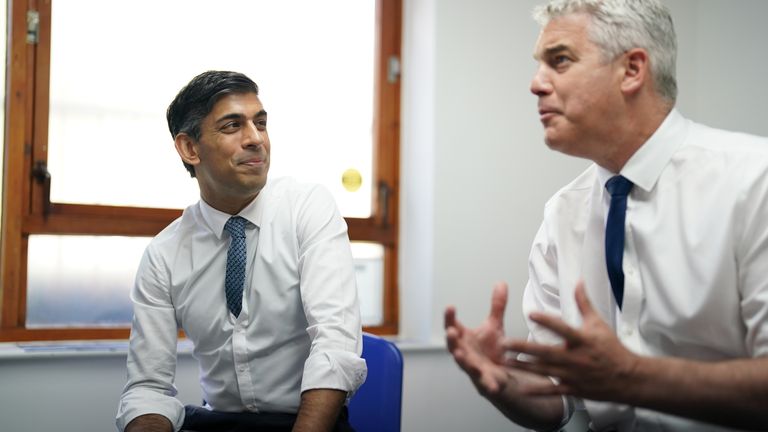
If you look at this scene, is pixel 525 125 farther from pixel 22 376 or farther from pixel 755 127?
pixel 22 376

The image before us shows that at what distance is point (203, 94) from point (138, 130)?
2.48 feet

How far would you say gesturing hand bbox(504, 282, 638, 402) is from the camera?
104 centimetres

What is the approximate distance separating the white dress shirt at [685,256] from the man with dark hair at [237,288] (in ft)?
2.18

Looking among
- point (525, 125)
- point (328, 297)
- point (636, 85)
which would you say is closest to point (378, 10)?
point (525, 125)

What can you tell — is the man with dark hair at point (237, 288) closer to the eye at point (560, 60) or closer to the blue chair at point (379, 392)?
the blue chair at point (379, 392)

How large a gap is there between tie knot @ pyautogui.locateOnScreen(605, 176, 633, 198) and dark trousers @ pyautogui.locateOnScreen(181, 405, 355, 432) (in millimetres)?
914

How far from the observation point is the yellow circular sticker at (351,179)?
124 inches

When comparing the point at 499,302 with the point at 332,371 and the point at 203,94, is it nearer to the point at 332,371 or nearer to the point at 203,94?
the point at 332,371

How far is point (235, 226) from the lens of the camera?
6.72 feet

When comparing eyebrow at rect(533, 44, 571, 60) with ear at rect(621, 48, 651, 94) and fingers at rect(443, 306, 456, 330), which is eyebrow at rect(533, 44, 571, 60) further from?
fingers at rect(443, 306, 456, 330)

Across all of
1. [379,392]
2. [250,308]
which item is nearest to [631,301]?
[379,392]

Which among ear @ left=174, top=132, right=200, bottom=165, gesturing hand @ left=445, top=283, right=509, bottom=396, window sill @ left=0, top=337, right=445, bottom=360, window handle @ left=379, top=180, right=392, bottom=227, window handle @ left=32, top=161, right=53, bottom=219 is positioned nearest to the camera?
gesturing hand @ left=445, top=283, right=509, bottom=396

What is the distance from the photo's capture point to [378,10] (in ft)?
10.6

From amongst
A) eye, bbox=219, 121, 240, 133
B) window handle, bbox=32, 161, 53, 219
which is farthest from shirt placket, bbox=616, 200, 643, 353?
window handle, bbox=32, 161, 53, 219
